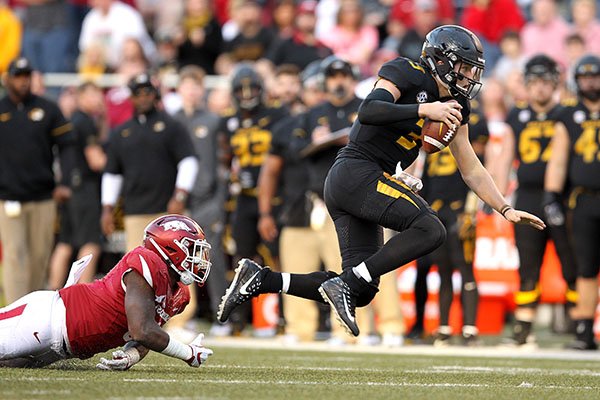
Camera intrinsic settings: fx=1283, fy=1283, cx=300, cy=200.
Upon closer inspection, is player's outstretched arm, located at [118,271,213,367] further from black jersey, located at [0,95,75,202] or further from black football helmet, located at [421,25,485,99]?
black jersey, located at [0,95,75,202]

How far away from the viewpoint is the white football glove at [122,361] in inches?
257

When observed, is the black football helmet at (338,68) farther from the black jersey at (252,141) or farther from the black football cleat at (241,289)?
the black football cleat at (241,289)

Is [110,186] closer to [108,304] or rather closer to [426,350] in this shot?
[426,350]

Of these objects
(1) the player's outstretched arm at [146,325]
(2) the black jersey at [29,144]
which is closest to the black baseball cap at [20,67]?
(2) the black jersey at [29,144]

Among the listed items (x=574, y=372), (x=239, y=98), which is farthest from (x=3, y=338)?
(x=239, y=98)

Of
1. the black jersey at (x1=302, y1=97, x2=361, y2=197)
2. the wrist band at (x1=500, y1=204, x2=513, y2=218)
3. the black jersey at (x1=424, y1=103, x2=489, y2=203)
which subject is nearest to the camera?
the wrist band at (x1=500, y1=204, x2=513, y2=218)

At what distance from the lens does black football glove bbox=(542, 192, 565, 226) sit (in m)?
10.7

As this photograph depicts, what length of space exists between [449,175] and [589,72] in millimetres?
1485

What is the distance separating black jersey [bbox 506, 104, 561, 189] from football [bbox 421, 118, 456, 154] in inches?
180

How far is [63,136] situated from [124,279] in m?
5.27

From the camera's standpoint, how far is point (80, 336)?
6492 millimetres

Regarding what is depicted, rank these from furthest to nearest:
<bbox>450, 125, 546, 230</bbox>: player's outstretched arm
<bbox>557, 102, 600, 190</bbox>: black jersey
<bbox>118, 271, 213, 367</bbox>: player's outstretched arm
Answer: <bbox>557, 102, 600, 190</bbox>: black jersey, <bbox>450, 125, 546, 230</bbox>: player's outstretched arm, <bbox>118, 271, 213, 367</bbox>: player's outstretched arm

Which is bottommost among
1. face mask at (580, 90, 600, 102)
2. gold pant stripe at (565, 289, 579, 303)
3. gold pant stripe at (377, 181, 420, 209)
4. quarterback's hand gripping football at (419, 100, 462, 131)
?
gold pant stripe at (565, 289, 579, 303)

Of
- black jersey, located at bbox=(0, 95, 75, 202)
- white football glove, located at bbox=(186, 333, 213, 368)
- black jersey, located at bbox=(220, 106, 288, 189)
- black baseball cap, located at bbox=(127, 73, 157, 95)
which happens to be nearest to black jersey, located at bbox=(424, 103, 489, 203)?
black jersey, located at bbox=(220, 106, 288, 189)
